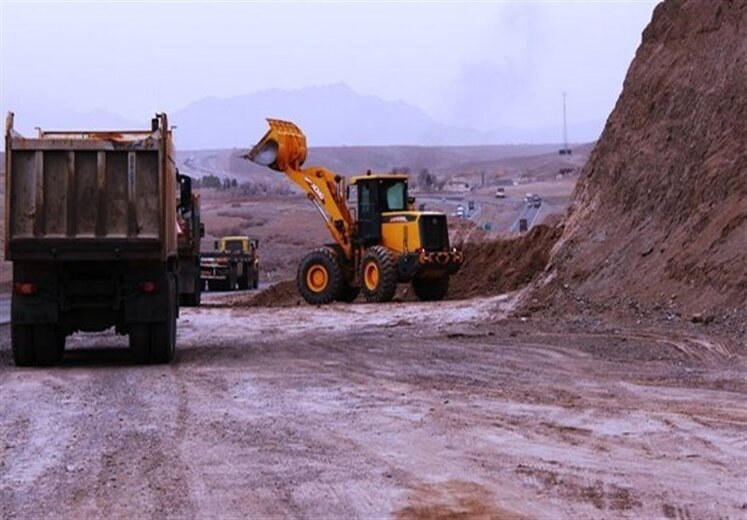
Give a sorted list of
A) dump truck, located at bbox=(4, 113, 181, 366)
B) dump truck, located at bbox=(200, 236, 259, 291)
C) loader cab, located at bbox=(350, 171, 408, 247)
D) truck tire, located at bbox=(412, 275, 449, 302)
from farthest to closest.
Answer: dump truck, located at bbox=(200, 236, 259, 291), truck tire, located at bbox=(412, 275, 449, 302), loader cab, located at bbox=(350, 171, 408, 247), dump truck, located at bbox=(4, 113, 181, 366)

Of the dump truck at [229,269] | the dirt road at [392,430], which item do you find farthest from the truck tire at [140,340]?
the dump truck at [229,269]

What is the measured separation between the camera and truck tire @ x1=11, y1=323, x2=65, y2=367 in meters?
19.1

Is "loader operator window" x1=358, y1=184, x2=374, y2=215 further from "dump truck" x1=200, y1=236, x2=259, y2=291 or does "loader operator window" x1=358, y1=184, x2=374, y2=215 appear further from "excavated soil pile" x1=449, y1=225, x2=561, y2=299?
"dump truck" x1=200, y1=236, x2=259, y2=291

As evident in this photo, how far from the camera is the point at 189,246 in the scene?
3033 cm

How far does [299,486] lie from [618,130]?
67.0 ft

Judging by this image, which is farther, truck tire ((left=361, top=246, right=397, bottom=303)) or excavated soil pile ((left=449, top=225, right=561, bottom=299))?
excavated soil pile ((left=449, top=225, right=561, bottom=299))

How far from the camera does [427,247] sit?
109 feet

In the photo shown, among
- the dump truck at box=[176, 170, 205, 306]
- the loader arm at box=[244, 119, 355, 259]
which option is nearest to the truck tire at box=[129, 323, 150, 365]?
the dump truck at box=[176, 170, 205, 306]

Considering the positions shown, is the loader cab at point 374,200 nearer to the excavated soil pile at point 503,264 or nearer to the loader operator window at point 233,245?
the excavated soil pile at point 503,264

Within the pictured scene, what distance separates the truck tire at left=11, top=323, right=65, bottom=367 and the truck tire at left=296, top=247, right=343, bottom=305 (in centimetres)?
1477

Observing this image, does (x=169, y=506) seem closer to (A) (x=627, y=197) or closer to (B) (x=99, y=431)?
(B) (x=99, y=431)

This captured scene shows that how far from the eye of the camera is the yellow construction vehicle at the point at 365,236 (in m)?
32.9

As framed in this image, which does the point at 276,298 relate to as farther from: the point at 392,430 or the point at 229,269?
the point at 392,430

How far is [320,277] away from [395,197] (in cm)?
271
